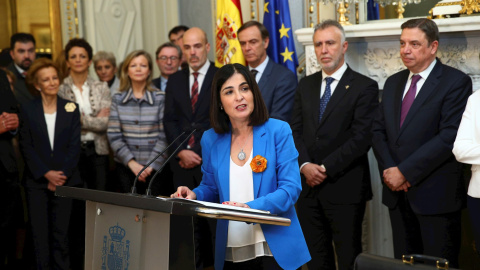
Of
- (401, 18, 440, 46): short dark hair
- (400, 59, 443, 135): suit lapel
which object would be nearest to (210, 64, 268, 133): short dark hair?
(400, 59, 443, 135): suit lapel

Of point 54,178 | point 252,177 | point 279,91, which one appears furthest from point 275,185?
point 54,178

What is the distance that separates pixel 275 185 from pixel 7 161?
9.22 feet

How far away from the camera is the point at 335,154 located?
4379mm

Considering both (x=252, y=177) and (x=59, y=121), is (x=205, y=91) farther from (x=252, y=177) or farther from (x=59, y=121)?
(x=252, y=177)

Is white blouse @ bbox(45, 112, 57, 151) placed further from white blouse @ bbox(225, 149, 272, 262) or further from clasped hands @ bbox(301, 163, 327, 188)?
white blouse @ bbox(225, 149, 272, 262)

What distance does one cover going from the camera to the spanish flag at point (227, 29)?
5.65 m

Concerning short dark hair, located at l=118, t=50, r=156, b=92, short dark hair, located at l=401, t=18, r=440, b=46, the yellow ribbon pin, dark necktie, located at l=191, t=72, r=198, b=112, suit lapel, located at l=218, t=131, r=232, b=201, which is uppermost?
short dark hair, located at l=401, t=18, r=440, b=46

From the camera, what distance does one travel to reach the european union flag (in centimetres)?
556

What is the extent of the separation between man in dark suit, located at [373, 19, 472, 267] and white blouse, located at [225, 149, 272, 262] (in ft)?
4.65

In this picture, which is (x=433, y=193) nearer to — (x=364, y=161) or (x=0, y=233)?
(x=364, y=161)

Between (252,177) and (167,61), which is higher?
(167,61)

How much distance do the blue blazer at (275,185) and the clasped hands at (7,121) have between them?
97.5 inches

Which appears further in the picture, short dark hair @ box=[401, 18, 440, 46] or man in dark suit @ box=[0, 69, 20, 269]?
man in dark suit @ box=[0, 69, 20, 269]

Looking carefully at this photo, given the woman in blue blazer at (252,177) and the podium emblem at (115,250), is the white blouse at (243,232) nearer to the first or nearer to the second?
the woman in blue blazer at (252,177)
